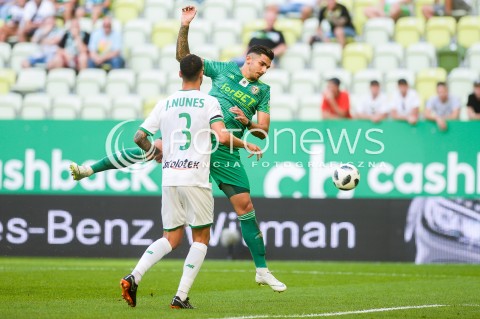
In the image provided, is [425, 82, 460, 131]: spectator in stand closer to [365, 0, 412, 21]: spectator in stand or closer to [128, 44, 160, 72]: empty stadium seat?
[365, 0, 412, 21]: spectator in stand

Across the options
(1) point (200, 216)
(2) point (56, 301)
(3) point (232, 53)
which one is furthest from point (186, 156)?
(3) point (232, 53)

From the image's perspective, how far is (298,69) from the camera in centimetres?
2028

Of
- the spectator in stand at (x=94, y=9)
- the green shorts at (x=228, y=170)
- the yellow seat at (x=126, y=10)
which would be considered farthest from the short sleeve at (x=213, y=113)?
the yellow seat at (x=126, y=10)

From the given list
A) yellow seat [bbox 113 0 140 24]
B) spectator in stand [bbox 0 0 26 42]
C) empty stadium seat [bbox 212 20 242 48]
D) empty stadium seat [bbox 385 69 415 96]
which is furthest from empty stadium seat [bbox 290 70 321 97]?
spectator in stand [bbox 0 0 26 42]

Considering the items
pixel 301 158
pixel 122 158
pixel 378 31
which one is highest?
pixel 378 31

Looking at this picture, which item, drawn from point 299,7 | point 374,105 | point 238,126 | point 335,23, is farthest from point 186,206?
point 299,7

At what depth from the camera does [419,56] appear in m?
19.9

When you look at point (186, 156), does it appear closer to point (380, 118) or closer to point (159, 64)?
point (380, 118)

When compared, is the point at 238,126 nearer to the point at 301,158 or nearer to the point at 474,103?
the point at 301,158

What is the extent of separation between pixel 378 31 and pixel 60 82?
20.6 ft

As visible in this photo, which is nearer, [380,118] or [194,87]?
[194,87]

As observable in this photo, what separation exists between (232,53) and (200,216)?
36.8ft

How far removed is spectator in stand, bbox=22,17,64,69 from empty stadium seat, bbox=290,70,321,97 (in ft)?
16.5

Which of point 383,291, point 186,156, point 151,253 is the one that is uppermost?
point 186,156
